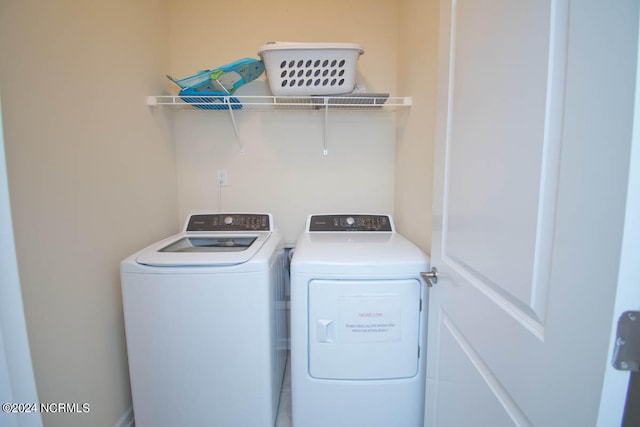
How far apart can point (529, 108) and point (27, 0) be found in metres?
1.70

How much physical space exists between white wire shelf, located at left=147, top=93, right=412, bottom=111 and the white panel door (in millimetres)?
739

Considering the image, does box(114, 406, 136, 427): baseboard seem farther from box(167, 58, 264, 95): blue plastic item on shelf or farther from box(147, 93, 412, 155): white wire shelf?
box(167, 58, 264, 95): blue plastic item on shelf

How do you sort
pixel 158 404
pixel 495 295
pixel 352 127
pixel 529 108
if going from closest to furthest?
1. pixel 529 108
2. pixel 495 295
3. pixel 158 404
4. pixel 352 127

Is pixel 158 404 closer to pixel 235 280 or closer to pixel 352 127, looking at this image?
pixel 235 280

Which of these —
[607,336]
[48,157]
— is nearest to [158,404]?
[48,157]

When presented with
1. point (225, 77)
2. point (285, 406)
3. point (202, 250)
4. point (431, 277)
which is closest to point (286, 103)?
point (225, 77)

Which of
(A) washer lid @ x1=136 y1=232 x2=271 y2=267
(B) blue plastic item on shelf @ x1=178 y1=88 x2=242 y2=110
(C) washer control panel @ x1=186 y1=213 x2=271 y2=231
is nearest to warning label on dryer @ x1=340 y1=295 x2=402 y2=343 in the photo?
(A) washer lid @ x1=136 y1=232 x2=271 y2=267

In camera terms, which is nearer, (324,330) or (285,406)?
(324,330)

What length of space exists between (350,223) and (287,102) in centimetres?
97

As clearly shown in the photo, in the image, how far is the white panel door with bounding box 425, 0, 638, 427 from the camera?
42 cm

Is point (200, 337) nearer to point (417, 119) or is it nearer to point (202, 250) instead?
point (202, 250)

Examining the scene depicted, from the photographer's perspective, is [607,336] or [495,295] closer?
[607,336]

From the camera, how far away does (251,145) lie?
6.35 feet

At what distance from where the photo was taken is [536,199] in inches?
21.8
